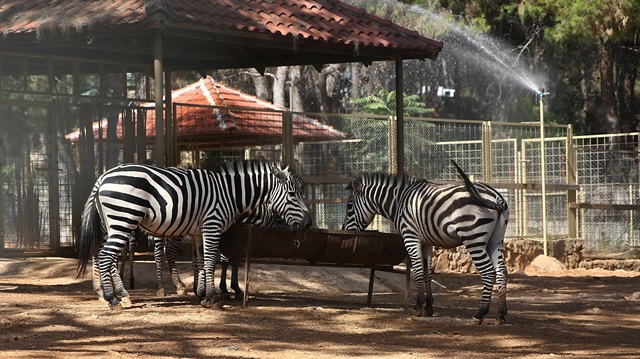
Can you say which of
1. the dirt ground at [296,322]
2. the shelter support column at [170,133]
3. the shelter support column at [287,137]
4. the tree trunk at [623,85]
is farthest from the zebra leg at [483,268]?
the tree trunk at [623,85]

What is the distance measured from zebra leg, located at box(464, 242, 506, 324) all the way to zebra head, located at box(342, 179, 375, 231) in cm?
177

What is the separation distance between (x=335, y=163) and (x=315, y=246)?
5.91m

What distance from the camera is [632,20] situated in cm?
2164

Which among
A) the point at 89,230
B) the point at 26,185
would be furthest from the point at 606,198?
the point at 89,230

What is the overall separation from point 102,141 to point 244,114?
10.6 feet

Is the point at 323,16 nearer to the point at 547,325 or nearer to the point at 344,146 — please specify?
the point at 344,146

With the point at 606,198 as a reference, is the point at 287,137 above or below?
above

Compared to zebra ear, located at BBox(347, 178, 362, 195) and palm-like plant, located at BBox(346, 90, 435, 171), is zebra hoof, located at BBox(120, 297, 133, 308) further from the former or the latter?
palm-like plant, located at BBox(346, 90, 435, 171)

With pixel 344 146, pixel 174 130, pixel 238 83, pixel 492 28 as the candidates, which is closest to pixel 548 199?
pixel 344 146

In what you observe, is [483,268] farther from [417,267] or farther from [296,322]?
[296,322]

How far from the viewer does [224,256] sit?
13820 millimetres

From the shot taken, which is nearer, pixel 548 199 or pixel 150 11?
pixel 150 11

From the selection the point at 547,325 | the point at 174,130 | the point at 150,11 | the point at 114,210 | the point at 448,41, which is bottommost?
the point at 547,325

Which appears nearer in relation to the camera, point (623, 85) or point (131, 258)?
point (131, 258)
